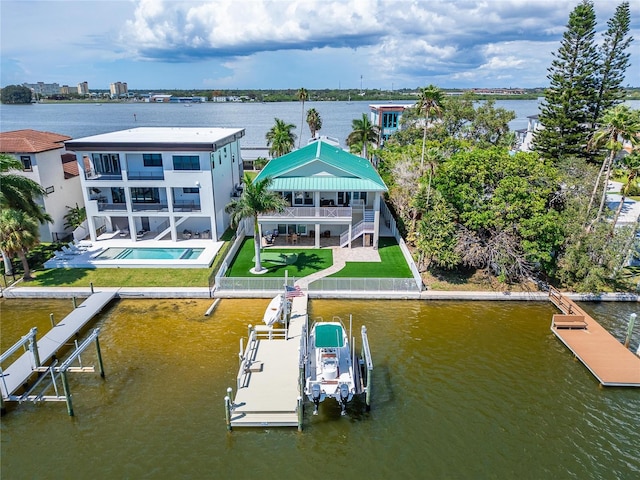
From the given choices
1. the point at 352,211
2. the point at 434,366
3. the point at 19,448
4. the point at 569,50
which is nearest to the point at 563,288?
the point at 434,366

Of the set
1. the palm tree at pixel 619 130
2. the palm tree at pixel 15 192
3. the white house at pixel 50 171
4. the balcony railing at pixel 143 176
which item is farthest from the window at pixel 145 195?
the palm tree at pixel 619 130

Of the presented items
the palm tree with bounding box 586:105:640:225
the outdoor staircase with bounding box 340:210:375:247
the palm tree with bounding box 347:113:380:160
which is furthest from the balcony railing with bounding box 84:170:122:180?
the palm tree with bounding box 586:105:640:225

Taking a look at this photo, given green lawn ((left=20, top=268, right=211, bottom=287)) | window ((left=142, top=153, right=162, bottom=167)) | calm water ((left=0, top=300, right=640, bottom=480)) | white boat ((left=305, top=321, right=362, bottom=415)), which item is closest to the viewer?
Result: calm water ((left=0, top=300, right=640, bottom=480))

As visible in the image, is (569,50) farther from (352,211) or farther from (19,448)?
(19,448)

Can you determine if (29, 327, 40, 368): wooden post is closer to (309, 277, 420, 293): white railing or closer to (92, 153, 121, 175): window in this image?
(309, 277, 420, 293): white railing

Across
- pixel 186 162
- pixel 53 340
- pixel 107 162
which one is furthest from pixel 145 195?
pixel 53 340
